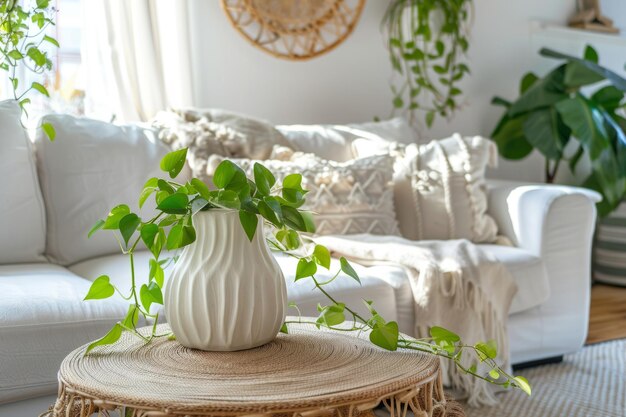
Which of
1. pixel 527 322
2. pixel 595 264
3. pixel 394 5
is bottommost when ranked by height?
pixel 595 264

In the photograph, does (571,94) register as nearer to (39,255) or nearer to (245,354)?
(39,255)

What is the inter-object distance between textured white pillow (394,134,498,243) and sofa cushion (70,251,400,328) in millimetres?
461

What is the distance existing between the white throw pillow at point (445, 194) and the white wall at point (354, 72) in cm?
73

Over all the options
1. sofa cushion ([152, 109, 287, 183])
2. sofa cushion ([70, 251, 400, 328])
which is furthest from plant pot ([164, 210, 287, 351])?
sofa cushion ([152, 109, 287, 183])

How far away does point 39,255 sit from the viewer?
2400 millimetres

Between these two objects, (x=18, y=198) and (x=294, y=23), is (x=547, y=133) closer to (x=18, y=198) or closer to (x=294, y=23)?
(x=294, y=23)

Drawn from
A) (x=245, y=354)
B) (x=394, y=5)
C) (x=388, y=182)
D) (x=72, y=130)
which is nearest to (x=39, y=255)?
(x=72, y=130)

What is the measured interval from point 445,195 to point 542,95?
1246 mm

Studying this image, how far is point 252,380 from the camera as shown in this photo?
118cm

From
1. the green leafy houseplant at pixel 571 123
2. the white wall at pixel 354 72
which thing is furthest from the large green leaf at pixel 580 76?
the white wall at pixel 354 72

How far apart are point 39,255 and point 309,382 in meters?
1.46

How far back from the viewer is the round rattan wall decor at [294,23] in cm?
332

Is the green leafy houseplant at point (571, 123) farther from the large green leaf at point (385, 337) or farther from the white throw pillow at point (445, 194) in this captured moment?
the large green leaf at point (385, 337)

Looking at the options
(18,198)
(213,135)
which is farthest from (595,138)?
(18,198)
